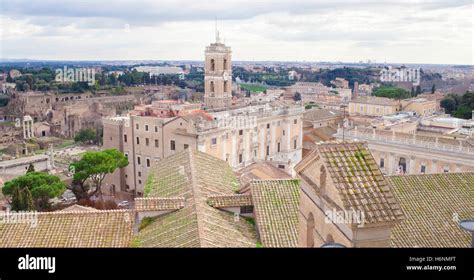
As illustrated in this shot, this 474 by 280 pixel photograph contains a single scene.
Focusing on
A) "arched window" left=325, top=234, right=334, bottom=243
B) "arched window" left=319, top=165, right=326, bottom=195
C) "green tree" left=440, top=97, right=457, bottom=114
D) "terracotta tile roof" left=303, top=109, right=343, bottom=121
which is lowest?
"terracotta tile roof" left=303, top=109, right=343, bottom=121

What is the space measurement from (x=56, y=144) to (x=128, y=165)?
20.3 meters

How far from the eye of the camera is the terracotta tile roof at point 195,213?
5910 mm

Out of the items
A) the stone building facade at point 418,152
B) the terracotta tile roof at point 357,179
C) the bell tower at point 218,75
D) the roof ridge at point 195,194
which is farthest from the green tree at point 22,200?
the terracotta tile roof at point 357,179

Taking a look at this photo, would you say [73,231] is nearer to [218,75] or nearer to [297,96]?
[218,75]

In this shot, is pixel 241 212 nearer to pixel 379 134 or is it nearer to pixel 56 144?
pixel 379 134

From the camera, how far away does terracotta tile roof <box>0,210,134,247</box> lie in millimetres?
6629

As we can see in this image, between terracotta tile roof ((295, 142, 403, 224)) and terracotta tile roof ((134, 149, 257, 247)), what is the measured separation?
1.61m

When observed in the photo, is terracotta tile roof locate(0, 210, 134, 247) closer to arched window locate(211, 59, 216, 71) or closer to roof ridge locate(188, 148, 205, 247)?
roof ridge locate(188, 148, 205, 247)

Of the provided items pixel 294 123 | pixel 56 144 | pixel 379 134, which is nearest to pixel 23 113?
pixel 56 144

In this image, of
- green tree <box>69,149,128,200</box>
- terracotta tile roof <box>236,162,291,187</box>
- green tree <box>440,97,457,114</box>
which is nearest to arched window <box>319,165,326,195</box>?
terracotta tile roof <box>236,162,291,187</box>

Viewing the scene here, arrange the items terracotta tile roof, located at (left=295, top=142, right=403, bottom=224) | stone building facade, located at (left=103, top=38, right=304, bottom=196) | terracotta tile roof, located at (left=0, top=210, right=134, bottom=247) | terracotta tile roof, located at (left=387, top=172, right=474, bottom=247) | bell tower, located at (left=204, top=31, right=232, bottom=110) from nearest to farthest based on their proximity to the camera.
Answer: terracotta tile roof, located at (left=295, top=142, right=403, bottom=224) → terracotta tile roof, located at (left=0, top=210, right=134, bottom=247) → terracotta tile roof, located at (left=387, top=172, right=474, bottom=247) → stone building facade, located at (left=103, top=38, right=304, bottom=196) → bell tower, located at (left=204, top=31, right=232, bottom=110)

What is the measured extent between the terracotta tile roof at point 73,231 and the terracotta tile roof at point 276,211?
1.94m

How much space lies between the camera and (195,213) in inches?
261

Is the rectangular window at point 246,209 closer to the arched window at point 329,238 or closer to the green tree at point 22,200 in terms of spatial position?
the arched window at point 329,238
